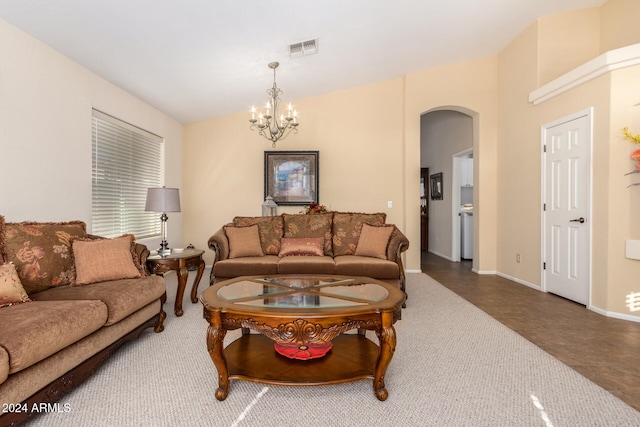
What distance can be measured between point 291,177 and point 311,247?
6.24 ft

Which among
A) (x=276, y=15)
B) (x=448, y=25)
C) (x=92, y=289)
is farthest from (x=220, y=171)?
(x=448, y=25)

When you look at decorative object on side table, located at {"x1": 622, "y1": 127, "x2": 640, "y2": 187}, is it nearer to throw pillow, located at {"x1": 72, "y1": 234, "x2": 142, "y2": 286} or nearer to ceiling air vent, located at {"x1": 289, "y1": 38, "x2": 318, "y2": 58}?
ceiling air vent, located at {"x1": 289, "y1": 38, "x2": 318, "y2": 58}

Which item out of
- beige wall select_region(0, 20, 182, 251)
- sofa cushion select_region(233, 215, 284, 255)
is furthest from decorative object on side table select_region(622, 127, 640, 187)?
beige wall select_region(0, 20, 182, 251)

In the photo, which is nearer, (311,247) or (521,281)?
(311,247)

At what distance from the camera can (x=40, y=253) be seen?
2285 millimetres

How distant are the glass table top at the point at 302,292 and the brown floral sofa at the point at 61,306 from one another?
733 millimetres

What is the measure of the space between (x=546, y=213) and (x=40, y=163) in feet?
17.8

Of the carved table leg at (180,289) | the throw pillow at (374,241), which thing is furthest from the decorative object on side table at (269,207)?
the carved table leg at (180,289)

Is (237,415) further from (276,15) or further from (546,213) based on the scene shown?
(546,213)

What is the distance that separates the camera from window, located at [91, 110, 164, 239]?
3567 mm

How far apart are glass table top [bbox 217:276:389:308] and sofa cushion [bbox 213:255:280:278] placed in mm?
1025

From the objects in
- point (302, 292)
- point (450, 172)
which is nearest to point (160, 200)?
point (302, 292)

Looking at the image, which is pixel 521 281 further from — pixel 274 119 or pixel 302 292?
pixel 274 119

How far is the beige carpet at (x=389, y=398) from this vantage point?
1569 millimetres
